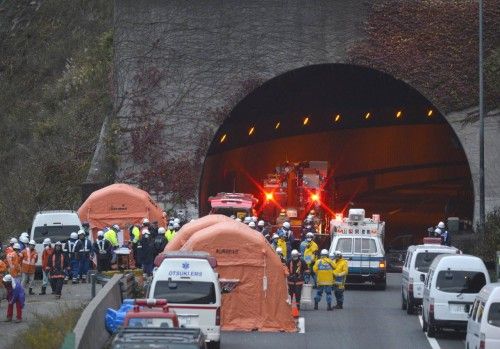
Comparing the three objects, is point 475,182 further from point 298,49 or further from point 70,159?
point 70,159

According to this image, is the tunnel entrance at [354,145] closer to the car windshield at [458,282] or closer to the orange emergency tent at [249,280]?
the orange emergency tent at [249,280]

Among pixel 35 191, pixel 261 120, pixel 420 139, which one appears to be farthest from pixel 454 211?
pixel 35 191

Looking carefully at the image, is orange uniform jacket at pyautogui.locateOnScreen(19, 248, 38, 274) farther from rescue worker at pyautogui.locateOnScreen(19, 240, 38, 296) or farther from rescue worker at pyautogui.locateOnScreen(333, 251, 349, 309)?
rescue worker at pyautogui.locateOnScreen(333, 251, 349, 309)

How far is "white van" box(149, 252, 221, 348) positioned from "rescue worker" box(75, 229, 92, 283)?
495 inches

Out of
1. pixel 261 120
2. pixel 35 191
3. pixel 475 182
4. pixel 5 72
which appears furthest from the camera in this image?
pixel 5 72

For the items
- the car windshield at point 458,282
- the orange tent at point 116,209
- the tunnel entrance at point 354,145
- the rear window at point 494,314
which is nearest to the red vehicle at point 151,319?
the rear window at point 494,314

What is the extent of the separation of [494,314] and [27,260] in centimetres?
1707

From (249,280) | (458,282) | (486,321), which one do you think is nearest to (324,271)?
(249,280)

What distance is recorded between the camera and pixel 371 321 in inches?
1318

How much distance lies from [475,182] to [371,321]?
19.4m

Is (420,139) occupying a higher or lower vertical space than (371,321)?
higher

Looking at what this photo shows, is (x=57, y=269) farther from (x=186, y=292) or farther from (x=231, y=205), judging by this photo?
(x=231, y=205)

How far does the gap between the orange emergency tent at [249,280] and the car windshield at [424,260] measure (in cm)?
457

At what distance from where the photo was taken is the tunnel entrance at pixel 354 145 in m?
59.9
